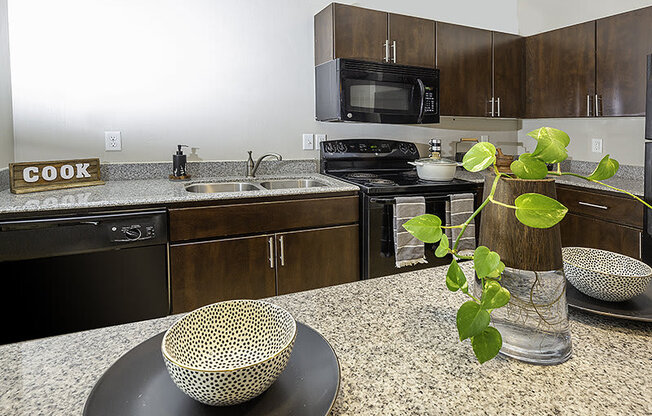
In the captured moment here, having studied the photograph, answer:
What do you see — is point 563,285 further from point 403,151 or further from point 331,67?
point 403,151

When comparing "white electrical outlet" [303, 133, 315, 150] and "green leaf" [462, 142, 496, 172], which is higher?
"white electrical outlet" [303, 133, 315, 150]

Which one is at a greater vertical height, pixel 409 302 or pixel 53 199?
pixel 53 199

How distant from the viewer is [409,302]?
2.89ft

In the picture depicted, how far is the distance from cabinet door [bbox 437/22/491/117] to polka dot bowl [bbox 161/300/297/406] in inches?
108

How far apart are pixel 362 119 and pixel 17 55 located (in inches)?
77.2

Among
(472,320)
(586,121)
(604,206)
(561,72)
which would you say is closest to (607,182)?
(604,206)

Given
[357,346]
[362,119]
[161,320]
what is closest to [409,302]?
[357,346]

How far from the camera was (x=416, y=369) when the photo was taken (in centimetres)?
63

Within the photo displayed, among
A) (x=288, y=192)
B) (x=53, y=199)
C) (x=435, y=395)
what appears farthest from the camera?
(x=288, y=192)

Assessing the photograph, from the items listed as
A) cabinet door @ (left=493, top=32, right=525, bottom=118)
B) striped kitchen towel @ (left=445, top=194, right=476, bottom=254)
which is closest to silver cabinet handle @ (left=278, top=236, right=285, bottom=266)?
striped kitchen towel @ (left=445, top=194, right=476, bottom=254)

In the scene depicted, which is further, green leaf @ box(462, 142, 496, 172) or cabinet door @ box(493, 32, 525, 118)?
cabinet door @ box(493, 32, 525, 118)

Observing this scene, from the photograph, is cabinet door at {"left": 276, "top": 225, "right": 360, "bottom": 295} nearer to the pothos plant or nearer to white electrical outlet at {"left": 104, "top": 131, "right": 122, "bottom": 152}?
white electrical outlet at {"left": 104, "top": 131, "right": 122, "bottom": 152}

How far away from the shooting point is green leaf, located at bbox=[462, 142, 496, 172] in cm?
58

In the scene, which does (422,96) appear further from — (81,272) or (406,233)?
(81,272)
